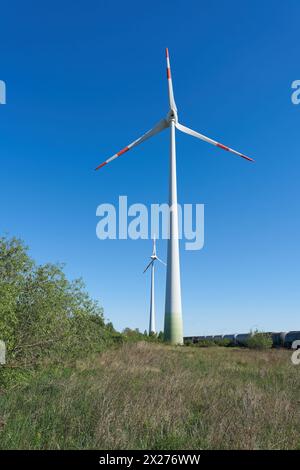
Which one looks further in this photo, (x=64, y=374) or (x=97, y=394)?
(x=64, y=374)

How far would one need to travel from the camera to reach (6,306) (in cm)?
1220

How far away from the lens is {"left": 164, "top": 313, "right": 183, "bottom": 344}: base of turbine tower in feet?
151

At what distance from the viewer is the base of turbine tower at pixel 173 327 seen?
46062mm

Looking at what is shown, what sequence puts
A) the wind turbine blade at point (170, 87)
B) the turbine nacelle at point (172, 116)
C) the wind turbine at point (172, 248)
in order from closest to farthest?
the wind turbine at point (172, 248)
the wind turbine blade at point (170, 87)
the turbine nacelle at point (172, 116)

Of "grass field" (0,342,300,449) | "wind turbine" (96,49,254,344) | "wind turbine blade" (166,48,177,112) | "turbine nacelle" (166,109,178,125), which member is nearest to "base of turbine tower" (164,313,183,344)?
"wind turbine" (96,49,254,344)

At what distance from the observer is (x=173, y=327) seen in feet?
151

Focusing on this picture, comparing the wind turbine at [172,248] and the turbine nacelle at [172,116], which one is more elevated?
the turbine nacelle at [172,116]

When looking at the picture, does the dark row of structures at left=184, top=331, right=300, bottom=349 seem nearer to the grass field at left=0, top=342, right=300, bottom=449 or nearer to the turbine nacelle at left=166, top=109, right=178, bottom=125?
the turbine nacelle at left=166, top=109, right=178, bottom=125

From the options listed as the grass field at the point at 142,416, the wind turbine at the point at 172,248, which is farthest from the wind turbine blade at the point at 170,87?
the grass field at the point at 142,416

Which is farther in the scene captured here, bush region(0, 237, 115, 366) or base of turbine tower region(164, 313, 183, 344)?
base of turbine tower region(164, 313, 183, 344)

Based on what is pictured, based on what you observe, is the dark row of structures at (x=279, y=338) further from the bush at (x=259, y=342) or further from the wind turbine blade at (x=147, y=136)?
the wind turbine blade at (x=147, y=136)
